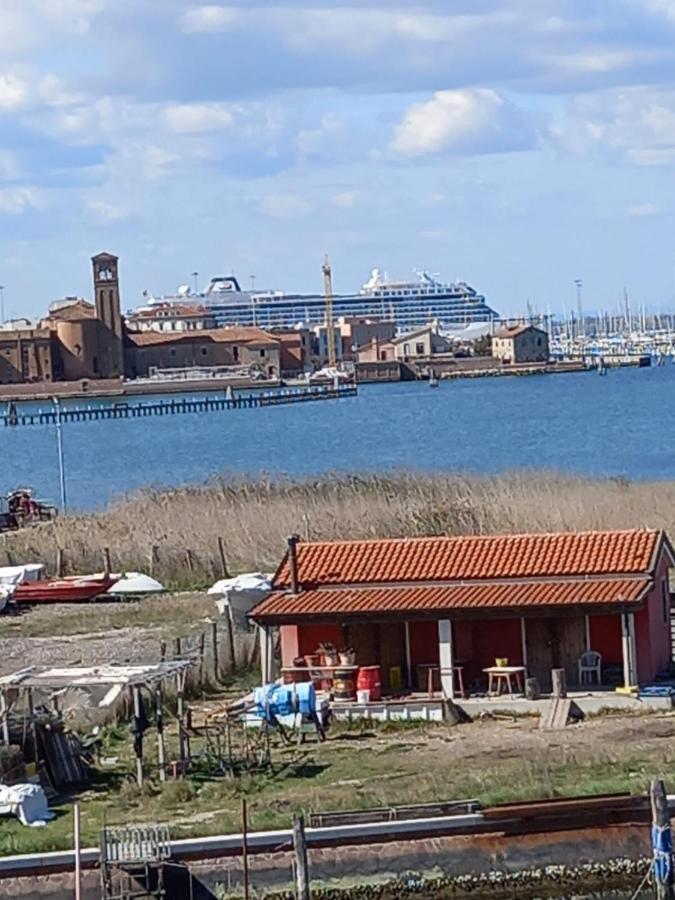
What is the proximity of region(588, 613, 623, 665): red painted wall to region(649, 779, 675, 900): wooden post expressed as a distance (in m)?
8.02

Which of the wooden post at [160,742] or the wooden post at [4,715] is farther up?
the wooden post at [4,715]

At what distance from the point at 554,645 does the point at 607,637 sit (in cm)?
68

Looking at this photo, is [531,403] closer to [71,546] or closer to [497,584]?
[71,546]

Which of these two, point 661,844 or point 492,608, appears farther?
point 492,608

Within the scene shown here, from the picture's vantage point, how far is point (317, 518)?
137 feet

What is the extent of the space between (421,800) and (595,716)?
530 cm

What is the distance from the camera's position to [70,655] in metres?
31.5

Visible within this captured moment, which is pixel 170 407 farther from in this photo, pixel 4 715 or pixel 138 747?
pixel 138 747

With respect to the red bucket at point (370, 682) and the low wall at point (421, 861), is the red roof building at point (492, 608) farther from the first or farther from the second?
the low wall at point (421, 861)

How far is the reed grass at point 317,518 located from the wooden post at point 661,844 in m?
19.7

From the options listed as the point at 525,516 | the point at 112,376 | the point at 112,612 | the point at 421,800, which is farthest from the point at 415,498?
the point at 112,376

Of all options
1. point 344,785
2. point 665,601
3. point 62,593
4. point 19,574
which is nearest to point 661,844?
point 344,785

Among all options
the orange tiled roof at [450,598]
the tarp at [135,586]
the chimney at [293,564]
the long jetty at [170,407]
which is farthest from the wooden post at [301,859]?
the long jetty at [170,407]

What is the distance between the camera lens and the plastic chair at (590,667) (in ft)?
87.9
